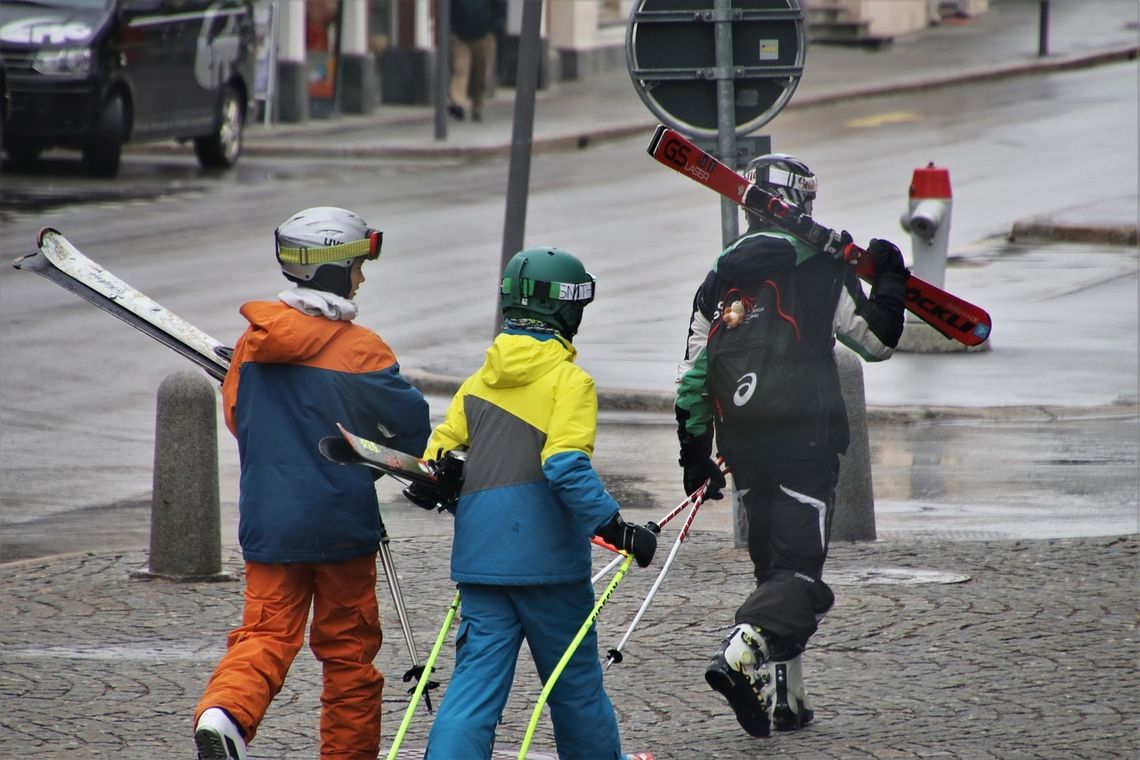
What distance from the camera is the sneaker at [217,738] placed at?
539cm

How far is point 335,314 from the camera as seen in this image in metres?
5.70

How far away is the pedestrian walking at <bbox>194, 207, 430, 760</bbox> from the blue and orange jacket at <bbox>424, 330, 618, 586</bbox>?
0.36 metres

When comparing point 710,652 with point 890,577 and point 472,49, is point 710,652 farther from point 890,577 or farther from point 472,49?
point 472,49

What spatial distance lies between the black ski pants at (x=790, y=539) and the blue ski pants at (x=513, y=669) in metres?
0.82

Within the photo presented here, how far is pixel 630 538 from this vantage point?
5348mm

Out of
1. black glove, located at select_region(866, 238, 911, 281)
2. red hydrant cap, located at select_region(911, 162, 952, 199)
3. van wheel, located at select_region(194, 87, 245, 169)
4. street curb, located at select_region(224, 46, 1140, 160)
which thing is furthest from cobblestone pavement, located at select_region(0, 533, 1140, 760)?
van wheel, located at select_region(194, 87, 245, 169)

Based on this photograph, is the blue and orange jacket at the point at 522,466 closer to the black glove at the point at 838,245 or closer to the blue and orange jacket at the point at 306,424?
the blue and orange jacket at the point at 306,424

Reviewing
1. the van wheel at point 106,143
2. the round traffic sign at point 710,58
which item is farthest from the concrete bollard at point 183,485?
the van wheel at point 106,143

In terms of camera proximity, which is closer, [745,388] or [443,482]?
[443,482]

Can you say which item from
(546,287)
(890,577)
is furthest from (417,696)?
(890,577)

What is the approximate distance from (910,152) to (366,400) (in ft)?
67.6

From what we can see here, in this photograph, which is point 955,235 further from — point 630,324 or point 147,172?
point 147,172

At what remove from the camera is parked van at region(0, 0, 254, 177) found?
842 inches

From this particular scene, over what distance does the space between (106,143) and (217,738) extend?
59.5 ft
